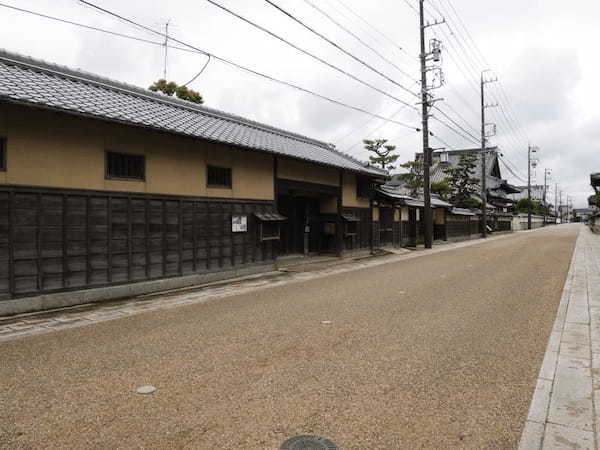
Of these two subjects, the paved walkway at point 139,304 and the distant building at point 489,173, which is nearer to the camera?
the paved walkway at point 139,304

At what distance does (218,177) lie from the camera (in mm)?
13367

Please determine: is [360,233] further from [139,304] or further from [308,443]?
[308,443]

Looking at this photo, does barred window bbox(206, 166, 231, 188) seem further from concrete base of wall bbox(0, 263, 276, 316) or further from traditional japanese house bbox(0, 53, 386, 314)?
concrete base of wall bbox(0, 263, 276, 316)

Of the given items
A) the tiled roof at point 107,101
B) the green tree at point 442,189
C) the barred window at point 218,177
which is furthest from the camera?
the green tree at point 442,189

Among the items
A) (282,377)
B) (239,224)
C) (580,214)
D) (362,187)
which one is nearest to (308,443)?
(282,377)

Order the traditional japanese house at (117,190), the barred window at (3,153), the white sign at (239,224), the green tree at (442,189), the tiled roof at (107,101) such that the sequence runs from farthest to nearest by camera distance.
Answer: the green tree at (442,189) → the white sign at (239,224) → the tiled roof at (107,101) → the traditional japanese house at (117,190) → the barred window at (3,153)

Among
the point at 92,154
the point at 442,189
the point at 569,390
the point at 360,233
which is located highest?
the point at 442,189

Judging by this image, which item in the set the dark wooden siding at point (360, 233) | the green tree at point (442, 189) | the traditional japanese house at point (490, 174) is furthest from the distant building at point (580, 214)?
the dark wooden siding at point (360, 233)

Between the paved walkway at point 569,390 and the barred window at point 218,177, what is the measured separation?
10309 millimetres

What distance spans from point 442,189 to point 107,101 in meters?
37.2

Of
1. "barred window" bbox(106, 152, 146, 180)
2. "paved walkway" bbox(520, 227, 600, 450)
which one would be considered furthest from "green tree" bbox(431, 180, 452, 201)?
"barred window" bbox(106, 152, 146, 180)

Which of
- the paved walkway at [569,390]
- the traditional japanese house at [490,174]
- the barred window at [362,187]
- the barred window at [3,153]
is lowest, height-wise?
the paved walkway at [569,390]

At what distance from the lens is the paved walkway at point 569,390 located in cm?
351

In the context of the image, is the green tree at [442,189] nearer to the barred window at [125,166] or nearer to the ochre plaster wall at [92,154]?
the ochre plaster wall at [92,154]
